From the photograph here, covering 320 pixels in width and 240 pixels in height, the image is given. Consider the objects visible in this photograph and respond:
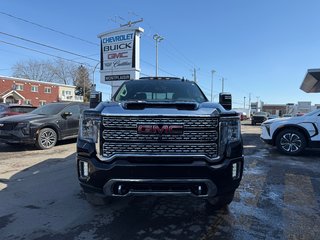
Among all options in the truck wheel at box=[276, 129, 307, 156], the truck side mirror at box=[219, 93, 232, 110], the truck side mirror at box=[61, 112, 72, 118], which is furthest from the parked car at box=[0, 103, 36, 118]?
the truck side mirror at box=[219, 93, 232, 110]

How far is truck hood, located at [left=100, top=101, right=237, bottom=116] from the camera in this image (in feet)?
10.8

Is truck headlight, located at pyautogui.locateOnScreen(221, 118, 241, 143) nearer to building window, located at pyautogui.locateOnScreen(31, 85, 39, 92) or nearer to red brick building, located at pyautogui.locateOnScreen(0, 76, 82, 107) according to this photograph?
red brick building, located at pyautogui.locateOnScreen(0, 76, 82, 107)

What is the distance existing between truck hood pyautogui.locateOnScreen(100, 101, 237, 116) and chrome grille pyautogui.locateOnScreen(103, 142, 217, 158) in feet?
1.14

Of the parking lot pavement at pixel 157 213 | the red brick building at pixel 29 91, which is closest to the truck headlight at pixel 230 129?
the parking lot pavement at pixel 157 213

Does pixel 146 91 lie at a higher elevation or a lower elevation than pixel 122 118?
higher

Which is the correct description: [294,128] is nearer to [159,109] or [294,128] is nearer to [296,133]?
[296,133]

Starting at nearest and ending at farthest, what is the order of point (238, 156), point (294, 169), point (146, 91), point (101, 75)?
point (238, 156)
point (146, 91)
point (294, 169)
point (101, 75)

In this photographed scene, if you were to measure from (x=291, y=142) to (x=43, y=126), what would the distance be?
773 cm

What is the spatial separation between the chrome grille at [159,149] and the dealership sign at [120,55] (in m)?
13.5

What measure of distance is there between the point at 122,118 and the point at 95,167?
622 millimetres

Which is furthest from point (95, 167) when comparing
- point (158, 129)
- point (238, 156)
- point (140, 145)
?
point (238, 156)

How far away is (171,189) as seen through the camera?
3.28 meters

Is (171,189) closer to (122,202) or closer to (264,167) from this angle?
(122,202)

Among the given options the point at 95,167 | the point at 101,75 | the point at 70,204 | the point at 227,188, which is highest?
the point at 101,75
